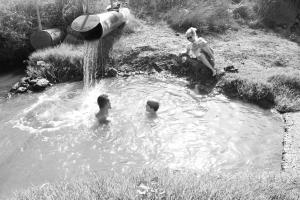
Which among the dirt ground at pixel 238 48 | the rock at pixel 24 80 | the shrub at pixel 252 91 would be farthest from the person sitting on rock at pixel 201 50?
the rock at pixel 24 80

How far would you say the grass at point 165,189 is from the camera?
3914 mm

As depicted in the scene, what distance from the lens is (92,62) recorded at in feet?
32.8

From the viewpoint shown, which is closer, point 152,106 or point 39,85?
point 152,106

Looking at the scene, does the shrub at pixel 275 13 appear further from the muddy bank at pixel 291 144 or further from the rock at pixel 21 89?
the rock at pixel 21 89

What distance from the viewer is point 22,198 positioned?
4.48 meters

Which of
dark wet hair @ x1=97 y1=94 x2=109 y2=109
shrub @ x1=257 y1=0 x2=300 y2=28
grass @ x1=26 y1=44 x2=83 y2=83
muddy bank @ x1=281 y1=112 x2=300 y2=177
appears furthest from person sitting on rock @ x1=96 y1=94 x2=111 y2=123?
shrub @ x1=257 y1=0 x2=300 y2=28

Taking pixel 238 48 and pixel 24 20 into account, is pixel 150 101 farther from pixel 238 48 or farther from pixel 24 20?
pixel 24 20

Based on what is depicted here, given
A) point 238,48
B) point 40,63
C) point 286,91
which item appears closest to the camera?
point 286,91

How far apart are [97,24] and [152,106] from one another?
11.2ft

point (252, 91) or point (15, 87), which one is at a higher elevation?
point (252, 91)

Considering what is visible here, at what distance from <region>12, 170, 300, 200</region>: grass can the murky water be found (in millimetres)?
1389

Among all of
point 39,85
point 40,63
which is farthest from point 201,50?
point 40,63

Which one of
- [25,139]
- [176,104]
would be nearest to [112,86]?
[176,104]

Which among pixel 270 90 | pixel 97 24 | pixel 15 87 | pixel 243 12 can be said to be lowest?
pixel 15 87
